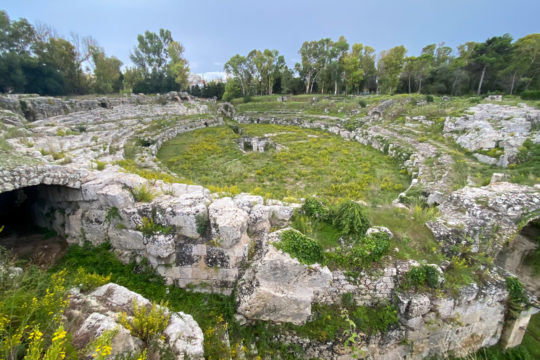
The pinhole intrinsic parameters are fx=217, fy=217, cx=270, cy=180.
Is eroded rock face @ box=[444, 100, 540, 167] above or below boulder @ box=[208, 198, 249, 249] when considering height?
above

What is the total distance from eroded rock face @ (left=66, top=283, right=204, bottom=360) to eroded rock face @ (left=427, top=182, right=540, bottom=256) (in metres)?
7.35

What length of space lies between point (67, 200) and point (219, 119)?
29.3m

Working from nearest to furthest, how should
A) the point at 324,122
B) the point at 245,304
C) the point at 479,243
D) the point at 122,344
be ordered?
the point at 122,344 → the point at 245,304 → the point at 479,243 → the point at 324,122

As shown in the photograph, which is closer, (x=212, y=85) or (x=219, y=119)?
(x=219, y=119)

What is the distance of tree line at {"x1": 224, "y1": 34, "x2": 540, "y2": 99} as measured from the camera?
31.3 metres

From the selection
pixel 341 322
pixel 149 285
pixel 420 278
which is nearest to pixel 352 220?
pixel 420 278

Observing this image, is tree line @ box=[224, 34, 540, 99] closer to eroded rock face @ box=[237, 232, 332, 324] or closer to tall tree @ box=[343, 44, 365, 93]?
tall tree @ box=[343, 44, 365, 93]

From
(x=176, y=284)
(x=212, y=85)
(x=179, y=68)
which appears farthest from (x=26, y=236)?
(x=212, y=85)

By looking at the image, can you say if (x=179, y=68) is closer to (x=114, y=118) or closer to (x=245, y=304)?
(x=114, y=118)

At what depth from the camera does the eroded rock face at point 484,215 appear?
6941mm

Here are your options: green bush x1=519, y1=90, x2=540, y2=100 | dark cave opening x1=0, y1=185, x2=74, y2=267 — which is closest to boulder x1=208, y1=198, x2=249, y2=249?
dark cave opening x1=0, y1=185, x2=74, y2=267

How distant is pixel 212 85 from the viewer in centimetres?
5522

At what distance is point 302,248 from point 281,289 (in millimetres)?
Answer: 1193

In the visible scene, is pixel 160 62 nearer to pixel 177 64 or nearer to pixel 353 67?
pixel 177 64
